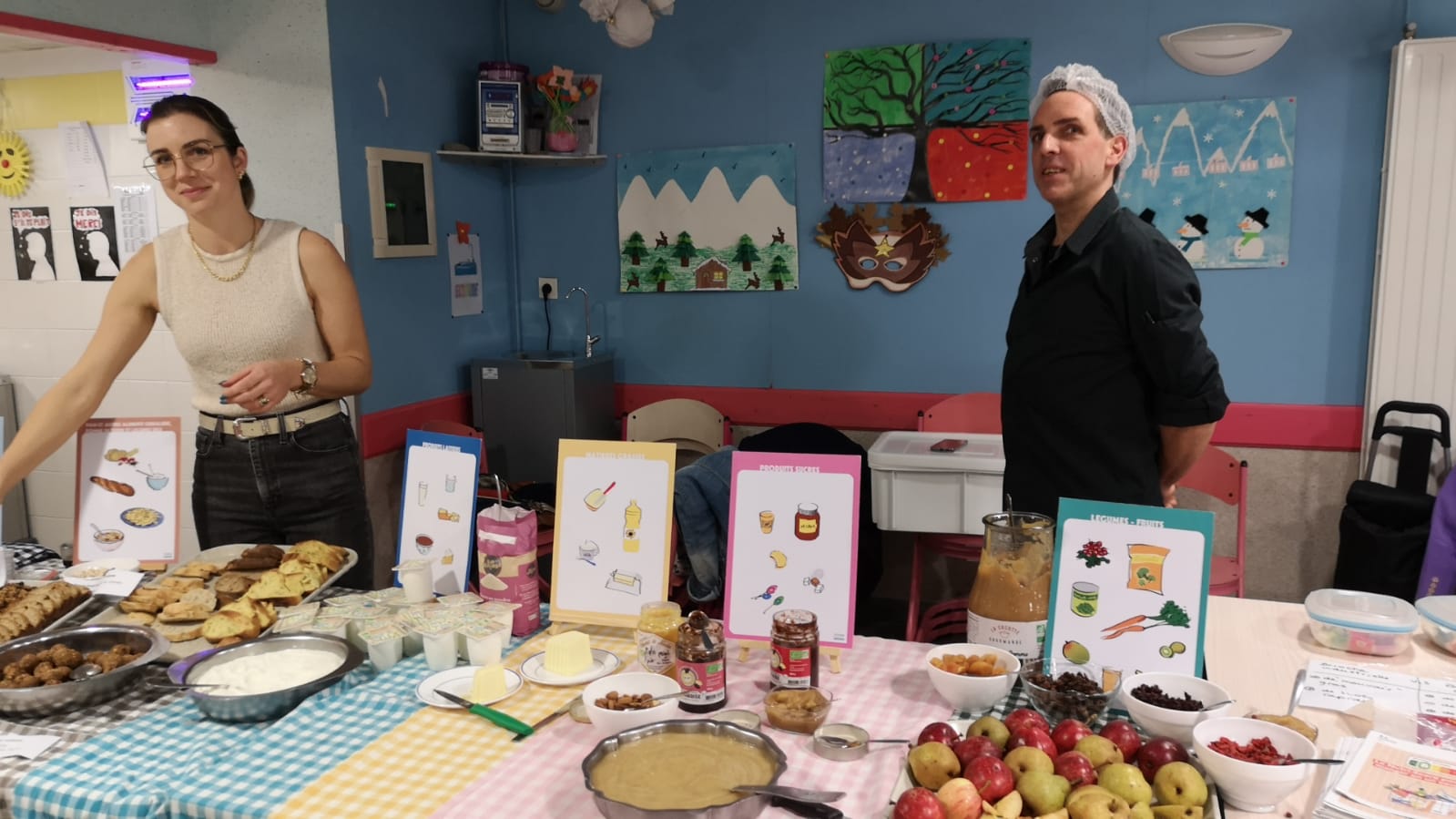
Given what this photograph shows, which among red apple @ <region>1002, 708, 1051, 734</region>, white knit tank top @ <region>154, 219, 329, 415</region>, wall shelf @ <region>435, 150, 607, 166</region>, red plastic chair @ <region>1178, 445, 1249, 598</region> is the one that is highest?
wall shelf @ <region>435, 150, 607, 166</region>

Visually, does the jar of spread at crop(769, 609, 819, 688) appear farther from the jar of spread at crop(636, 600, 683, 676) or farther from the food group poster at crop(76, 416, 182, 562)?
the food group poster at crop(76, 416, 182, 562)

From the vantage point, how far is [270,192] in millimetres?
3611

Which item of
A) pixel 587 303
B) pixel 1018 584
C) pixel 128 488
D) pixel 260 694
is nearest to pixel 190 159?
pixel 128 488

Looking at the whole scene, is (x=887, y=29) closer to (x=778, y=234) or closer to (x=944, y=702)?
(x=778, y=234)

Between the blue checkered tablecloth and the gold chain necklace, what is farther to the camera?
the gold chain necklace

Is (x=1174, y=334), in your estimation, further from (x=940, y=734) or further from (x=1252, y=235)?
(x=1252, y=235)

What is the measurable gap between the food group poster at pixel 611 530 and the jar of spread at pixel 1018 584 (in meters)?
0.58

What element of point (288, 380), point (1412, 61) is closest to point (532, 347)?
point (288, 380)

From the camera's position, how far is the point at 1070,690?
1461 millimetres

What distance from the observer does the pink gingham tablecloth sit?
4.36ft

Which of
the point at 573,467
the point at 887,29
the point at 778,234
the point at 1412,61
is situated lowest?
the point at 573,467

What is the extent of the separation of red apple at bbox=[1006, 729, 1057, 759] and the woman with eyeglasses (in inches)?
62.8

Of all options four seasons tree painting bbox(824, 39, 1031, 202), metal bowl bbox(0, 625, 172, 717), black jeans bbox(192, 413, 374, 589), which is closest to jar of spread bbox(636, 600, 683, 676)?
metal bowl bbox(0, 625, 172, 717)

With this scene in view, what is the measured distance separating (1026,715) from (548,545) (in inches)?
91.7
